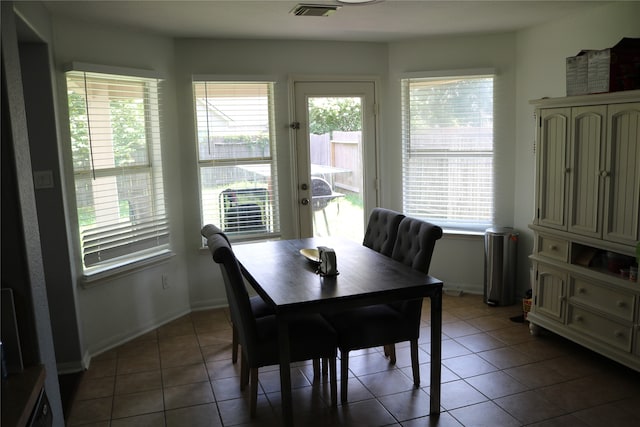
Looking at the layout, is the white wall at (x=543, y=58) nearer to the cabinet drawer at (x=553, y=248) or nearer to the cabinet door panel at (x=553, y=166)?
the cabinet door panel at (x=553, y=166)

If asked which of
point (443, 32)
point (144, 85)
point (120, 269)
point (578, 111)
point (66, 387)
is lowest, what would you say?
point (66, 387)

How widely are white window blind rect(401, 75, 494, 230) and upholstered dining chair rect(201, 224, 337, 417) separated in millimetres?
2361

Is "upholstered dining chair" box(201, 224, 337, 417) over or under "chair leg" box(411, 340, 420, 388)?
over

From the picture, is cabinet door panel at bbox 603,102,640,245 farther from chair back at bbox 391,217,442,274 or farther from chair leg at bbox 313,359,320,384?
chair leg at bbox 313,359,320,384

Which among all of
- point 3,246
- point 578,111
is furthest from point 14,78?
point 578,111

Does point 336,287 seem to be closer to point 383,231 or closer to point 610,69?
point 383,231

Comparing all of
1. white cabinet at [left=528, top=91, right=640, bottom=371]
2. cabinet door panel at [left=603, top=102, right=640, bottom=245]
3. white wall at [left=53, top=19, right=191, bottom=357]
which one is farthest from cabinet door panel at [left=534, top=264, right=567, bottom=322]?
white wall at [left=53, top=19, right=191, bottom=357]

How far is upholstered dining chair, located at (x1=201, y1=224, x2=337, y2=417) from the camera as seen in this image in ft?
8.61

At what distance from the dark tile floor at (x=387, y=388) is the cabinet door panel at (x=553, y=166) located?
34.6 inches

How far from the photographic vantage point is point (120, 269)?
386 cm

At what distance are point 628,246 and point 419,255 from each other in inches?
46.5

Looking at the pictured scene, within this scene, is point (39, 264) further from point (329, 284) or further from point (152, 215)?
point (152, 215)

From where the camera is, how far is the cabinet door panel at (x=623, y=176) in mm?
2975

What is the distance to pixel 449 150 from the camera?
4.76 meters
